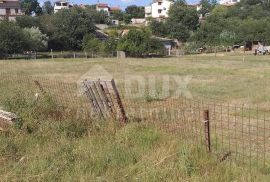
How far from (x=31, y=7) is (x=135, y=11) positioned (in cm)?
3815

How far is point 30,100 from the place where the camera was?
9.52 meters

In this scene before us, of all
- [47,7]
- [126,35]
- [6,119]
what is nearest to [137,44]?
[126,35]

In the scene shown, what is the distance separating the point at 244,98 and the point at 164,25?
7661 cm

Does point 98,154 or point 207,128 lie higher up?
point 207,128

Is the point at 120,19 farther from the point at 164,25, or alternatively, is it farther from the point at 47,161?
the point at 47,161

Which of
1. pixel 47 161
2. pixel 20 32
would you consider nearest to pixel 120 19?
pixel 20 32

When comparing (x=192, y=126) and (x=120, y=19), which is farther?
(x=120, y=19)

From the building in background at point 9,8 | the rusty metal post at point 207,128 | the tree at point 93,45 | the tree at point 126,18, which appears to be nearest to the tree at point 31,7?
the building in background at point 9,8

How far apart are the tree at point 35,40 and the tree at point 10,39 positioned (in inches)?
104

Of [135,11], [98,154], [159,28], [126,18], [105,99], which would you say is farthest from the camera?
[135,11]

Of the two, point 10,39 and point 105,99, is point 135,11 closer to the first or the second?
point 10,39

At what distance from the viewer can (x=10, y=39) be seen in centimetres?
4947

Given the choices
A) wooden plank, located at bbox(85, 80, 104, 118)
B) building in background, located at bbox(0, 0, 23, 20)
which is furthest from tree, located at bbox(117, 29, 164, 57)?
building in background, located at bbox(0, 0, 23, 20)

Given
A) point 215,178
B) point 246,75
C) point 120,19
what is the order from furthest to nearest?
point 120,19, point 246,75, point 215,178
